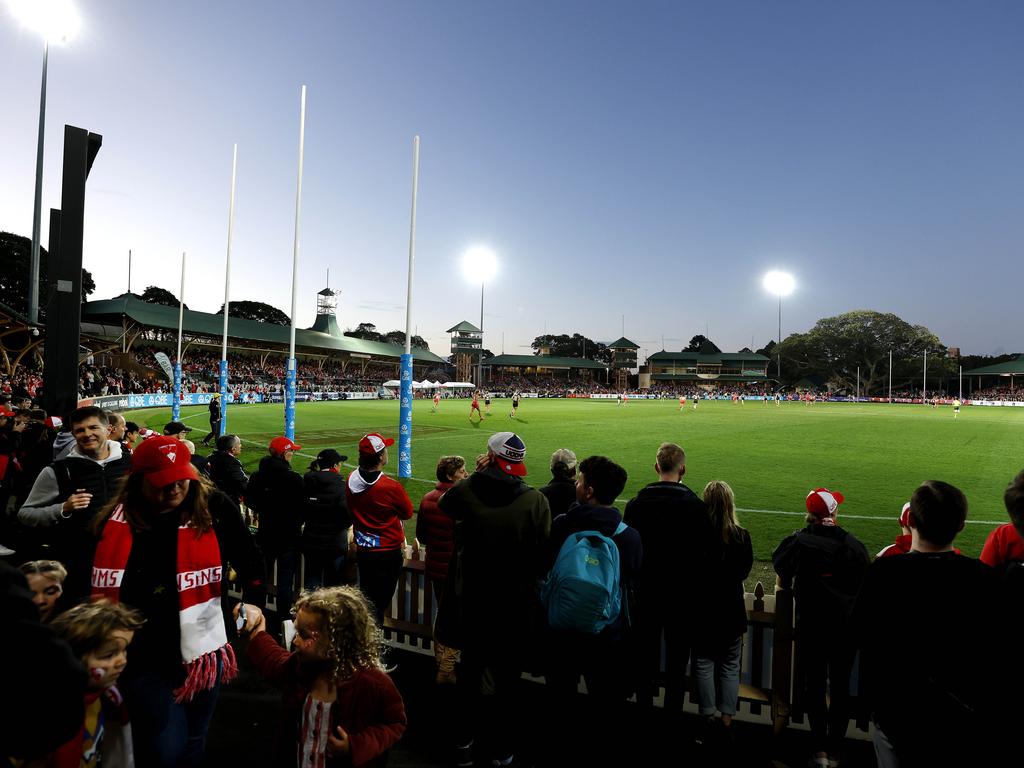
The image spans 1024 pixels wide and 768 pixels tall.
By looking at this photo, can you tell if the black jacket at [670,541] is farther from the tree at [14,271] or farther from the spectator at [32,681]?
the tree at [14,271]

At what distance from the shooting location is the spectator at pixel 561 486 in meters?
5.01

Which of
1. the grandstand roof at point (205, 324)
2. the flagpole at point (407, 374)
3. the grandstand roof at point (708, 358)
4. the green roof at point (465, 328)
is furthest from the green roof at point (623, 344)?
the flagpole at point (407, 374)

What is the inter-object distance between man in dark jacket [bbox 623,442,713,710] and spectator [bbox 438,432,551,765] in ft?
2.66

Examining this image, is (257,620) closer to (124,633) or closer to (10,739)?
(124,633)

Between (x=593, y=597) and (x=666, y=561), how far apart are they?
32.1 inches

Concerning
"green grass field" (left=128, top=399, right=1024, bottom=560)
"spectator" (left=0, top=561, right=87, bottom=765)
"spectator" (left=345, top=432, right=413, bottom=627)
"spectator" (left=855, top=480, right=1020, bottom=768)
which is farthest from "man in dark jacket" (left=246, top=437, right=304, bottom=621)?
"green grass field" (left=128, top=399, right=1024, bottom=560)

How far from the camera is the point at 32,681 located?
1.43m

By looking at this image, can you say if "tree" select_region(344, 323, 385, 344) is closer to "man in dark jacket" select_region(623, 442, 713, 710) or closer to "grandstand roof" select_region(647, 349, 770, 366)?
"grandstand roof" select_region(647, 349, 770, 366)

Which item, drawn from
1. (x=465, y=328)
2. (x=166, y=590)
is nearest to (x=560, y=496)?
(x=166, y=590)

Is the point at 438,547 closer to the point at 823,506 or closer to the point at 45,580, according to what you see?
the point at 45,580

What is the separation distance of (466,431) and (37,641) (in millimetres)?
27461

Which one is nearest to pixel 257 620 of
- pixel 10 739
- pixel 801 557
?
pixel 10 739

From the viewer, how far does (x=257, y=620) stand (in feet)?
9.30

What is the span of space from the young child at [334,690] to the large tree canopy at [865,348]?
119 meters
